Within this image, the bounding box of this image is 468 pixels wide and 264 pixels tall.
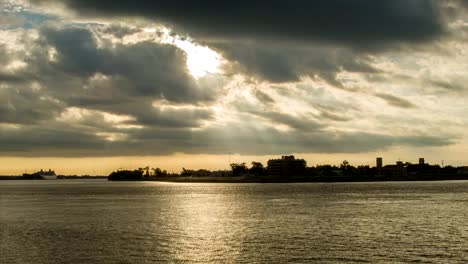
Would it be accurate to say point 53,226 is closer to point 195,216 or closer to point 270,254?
point 195,216

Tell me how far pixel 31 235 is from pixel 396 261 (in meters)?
50.2

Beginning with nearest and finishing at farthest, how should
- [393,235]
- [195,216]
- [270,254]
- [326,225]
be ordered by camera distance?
[270,254] → [393,235] → [326,225] → [195,216]

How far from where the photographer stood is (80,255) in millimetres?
60875

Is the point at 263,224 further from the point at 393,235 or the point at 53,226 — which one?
the point at 53,226

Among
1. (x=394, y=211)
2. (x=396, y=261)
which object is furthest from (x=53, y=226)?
(x=394, y=211)

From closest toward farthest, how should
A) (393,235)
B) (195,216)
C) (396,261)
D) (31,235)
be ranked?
(396,261)
(393,235)
(31,235)
(195,216)

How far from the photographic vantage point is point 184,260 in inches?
2247

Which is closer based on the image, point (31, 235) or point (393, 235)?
point (393, 235)

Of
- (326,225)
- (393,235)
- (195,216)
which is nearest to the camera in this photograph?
(393,235)

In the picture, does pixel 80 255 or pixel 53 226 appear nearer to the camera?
pixel 80 255

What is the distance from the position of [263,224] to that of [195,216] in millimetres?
23784

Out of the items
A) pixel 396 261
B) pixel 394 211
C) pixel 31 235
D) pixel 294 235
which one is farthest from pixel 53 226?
pixel 394 211

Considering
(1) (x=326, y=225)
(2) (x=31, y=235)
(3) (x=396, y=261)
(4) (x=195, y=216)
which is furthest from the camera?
(4) (x=195, y=216)

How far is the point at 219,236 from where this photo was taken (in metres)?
75.9
